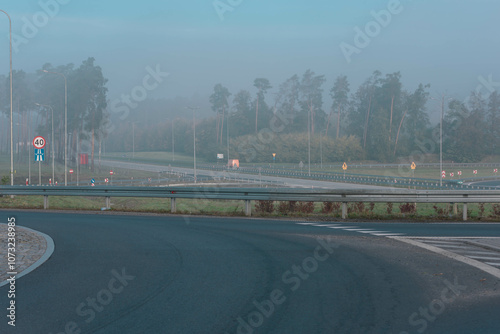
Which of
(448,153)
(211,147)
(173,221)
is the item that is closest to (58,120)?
Result: (211,147)

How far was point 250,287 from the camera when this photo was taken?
7484 millimetres

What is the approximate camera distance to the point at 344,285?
25.1 ft

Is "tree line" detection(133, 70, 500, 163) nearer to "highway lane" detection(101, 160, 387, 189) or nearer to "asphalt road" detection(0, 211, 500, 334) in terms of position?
"highway lane" detection(101, 160, 387, 189)

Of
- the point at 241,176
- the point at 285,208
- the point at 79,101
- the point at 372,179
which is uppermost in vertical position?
the point at 79,101
